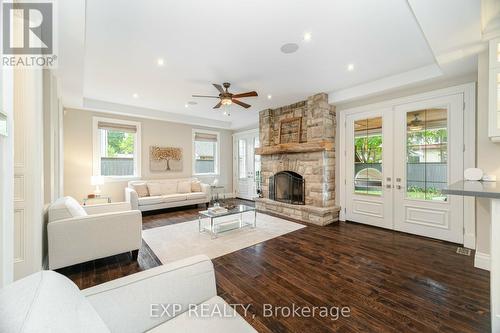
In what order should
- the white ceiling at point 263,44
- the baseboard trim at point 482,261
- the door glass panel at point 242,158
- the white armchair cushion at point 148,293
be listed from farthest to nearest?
1. the door glass panel at point 242,158
2. the baseboard trim at point 482,261
3. the white ceiling at point 263,44
4. the white armchair cushion at point 148,293

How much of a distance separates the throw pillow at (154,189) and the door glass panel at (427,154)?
5.67m

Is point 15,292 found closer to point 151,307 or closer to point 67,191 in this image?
point 151,307

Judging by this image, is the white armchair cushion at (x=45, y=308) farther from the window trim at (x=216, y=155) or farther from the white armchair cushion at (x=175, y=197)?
the window trim at (x=216, y=155)

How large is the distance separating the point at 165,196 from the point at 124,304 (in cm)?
475

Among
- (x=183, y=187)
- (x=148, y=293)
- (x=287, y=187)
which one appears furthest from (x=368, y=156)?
(x=183, y=187)

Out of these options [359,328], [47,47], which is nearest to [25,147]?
[47,47]

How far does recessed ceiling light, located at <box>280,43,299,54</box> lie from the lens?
108 inches

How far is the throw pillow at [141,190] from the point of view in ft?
17.8

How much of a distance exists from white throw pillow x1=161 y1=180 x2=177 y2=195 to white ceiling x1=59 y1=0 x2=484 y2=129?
8.37 ft

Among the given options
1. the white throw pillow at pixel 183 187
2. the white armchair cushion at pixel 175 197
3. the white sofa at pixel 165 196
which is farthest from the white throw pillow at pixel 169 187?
the white armchair cushion at pixel 175 197

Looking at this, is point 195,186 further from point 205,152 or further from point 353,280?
point 353,280

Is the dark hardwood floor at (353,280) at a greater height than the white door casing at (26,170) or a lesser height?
lesser

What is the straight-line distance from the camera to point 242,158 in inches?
310

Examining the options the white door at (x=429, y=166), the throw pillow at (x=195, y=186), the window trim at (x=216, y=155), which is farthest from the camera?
the window trim at (x=216, y=155)
